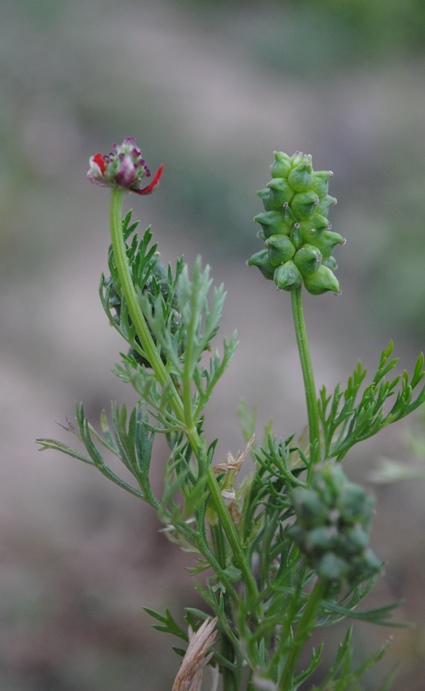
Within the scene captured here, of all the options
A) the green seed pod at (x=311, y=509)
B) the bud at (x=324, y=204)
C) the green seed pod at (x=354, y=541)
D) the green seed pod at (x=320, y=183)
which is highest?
the green seed pod at (x=320, y=183)

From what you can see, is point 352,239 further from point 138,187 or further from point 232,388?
point 138,187

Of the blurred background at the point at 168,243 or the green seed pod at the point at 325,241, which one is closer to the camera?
the green seed pod at the point at 325,241

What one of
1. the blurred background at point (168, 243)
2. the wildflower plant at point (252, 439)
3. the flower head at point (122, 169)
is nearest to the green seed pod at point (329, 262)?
the wildflower plant at point (252, 439)

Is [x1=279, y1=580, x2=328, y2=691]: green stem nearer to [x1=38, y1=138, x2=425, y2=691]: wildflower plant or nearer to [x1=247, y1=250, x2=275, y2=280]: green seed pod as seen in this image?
[x1=38, y1=138, x2=425, y2=691]: wildflower plant

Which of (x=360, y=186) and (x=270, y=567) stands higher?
(x=360, y=186)

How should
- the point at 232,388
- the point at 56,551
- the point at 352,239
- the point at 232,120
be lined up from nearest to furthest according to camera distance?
the point at 56,551, the point at 232,388, the point at 352,239, the point at 232,120

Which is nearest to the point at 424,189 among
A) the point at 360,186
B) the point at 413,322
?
the point at 360,186

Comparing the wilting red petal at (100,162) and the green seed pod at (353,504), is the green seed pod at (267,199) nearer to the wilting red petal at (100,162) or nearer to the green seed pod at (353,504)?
the wilting red petal at (100,162)
